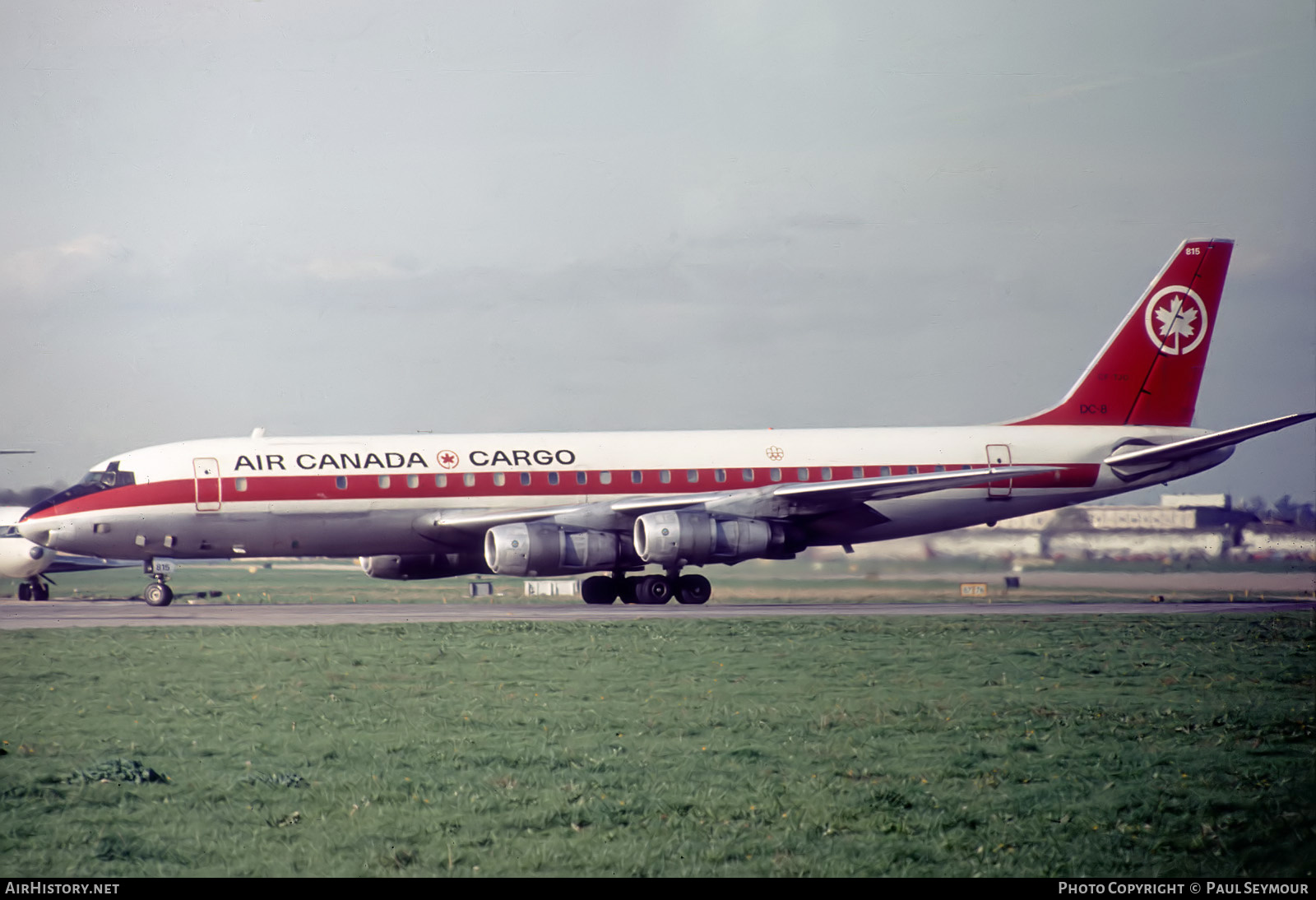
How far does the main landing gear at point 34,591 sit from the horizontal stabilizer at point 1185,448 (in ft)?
99.0

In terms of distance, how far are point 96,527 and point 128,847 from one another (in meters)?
23.4

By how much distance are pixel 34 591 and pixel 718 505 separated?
69.6 ft

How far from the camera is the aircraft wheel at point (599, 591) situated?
31.9 meters

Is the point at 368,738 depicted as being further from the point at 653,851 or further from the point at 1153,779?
the point at 1153,779

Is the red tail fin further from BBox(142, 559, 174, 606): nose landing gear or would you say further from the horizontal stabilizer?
BBox(142, 559, 174, 606): nose landing gear

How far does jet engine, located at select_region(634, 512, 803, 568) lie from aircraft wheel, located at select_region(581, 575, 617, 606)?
9.72 ft

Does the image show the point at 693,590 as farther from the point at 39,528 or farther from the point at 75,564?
the point at 75,564

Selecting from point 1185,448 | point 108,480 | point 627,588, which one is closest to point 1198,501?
point 1185,448

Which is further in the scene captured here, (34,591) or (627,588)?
(34,591)

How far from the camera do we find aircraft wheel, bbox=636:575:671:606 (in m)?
30.5

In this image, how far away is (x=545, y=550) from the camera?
93.6 ft

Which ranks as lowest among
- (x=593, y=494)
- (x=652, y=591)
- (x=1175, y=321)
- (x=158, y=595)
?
(x=652, y=591)

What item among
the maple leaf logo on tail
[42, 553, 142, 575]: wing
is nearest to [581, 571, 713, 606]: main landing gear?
the maple leaf logo on tail

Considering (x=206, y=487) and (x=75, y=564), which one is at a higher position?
(x=206, y=487)
